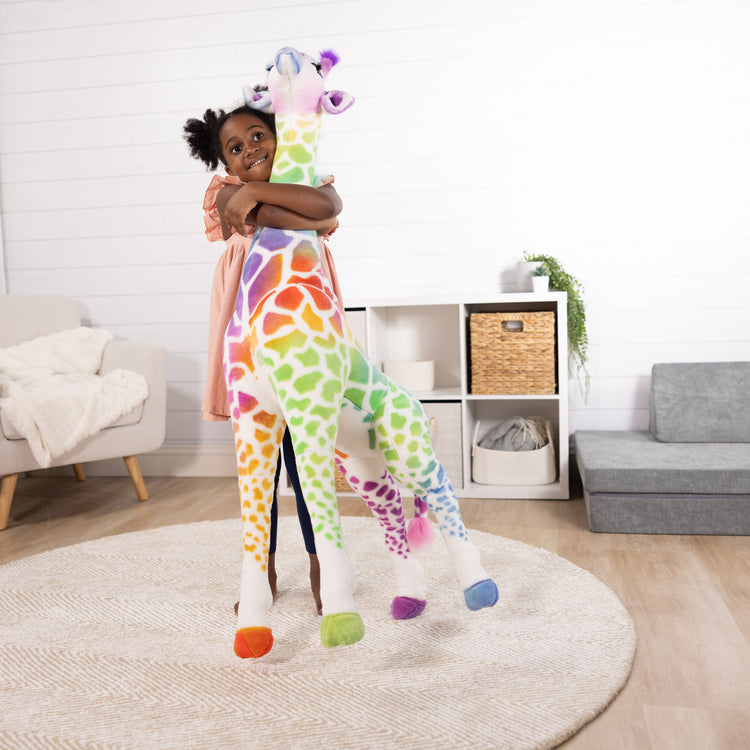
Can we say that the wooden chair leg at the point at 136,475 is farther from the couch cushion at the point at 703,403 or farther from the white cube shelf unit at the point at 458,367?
the couch cushion at the point at 703,403

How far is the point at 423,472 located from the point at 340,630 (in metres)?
0.36

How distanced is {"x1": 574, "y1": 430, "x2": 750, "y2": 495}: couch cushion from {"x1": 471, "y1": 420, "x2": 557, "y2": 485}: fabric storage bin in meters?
0.31

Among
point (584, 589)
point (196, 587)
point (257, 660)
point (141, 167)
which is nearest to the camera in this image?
point (257, 660)

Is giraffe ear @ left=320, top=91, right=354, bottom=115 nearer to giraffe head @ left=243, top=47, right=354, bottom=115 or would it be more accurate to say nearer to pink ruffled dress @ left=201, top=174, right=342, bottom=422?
giraffe head @ left=243, top=47, right=354, bottom=115

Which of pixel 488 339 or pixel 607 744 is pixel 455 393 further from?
pixel 607 744

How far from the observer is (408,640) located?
66.8 inches

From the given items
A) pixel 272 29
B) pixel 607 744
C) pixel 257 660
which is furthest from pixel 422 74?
pixel 607 744

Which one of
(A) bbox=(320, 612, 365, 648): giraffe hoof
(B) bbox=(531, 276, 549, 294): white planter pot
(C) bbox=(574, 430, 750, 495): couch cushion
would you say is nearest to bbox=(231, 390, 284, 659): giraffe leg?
(A) bbox=(320, 612, 365, 648): giraffe hoof

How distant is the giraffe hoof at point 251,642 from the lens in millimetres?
1347

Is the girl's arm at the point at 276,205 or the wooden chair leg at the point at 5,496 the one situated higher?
the girl's arm at the point at 276,205

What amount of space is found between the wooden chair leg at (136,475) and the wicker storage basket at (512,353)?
146 cm

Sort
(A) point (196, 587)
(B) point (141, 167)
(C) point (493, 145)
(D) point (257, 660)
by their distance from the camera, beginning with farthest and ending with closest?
Answer: 1. (B) point (141, 167)
2. (C) point (493, 145)
3. (A) point (196, 587)
4. (D) point (257, 660)

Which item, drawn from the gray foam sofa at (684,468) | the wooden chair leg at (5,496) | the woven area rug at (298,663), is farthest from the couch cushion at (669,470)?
the wooden chair leg at (5,496)

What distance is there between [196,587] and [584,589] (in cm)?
105
